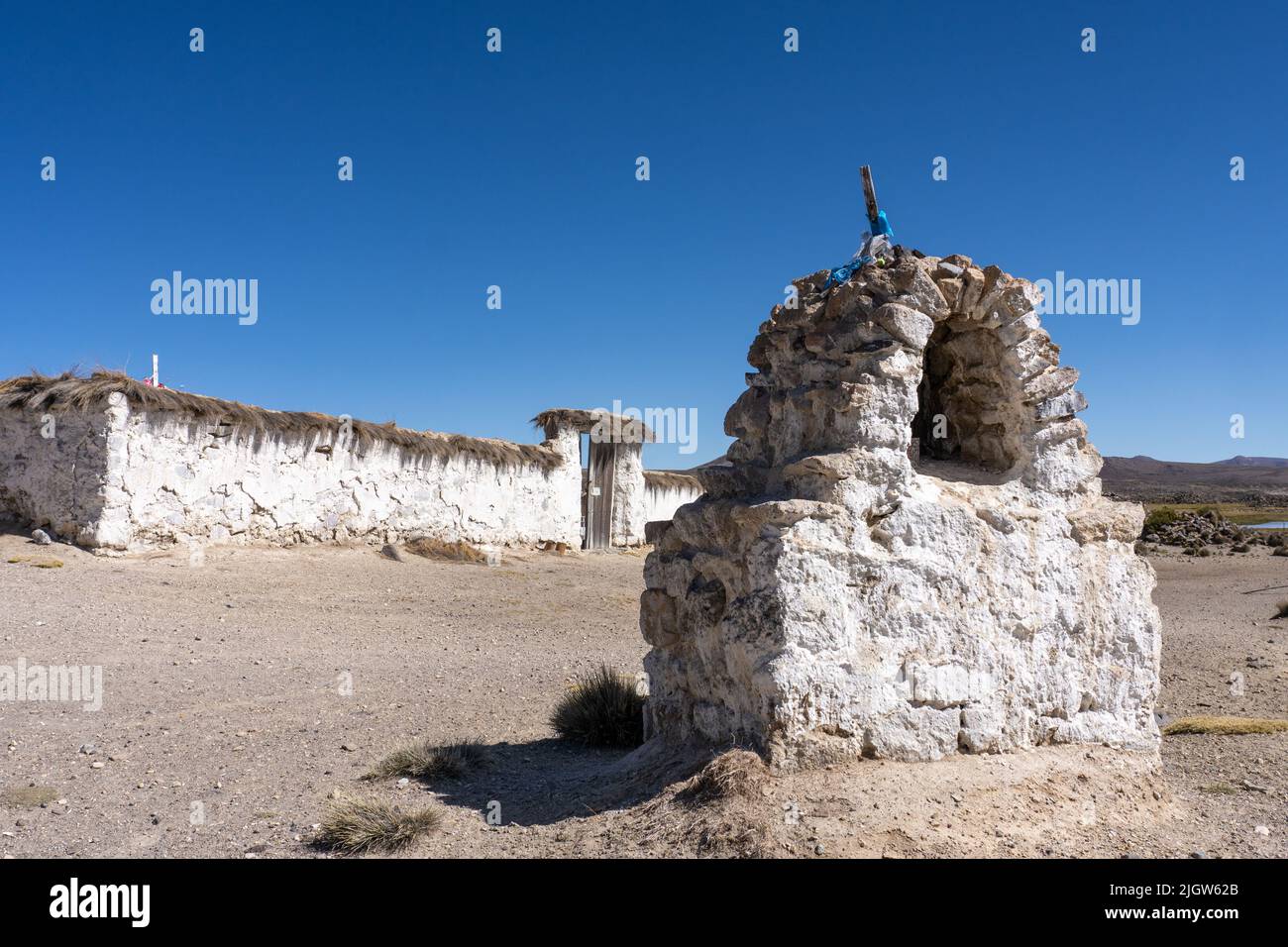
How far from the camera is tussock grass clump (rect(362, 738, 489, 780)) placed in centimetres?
497

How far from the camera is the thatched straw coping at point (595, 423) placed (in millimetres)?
18562

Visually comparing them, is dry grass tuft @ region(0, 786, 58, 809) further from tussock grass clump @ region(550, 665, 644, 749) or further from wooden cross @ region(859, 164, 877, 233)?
wooden cross @ region(859, 164, 877, 233)

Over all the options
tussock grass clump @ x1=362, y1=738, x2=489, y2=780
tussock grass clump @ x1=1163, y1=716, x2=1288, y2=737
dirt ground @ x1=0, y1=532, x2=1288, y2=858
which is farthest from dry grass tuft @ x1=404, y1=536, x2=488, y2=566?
tussock grass clump @ x1=1163, y1=716, x2=1288, y2=737

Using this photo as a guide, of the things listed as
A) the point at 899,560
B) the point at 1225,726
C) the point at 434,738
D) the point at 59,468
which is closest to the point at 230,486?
the point at 59,468

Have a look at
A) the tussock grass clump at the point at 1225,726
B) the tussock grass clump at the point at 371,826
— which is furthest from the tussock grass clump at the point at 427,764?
the tussock grass clump at the point at 1225,726

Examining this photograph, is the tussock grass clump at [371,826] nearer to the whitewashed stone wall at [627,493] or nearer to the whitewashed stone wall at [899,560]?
the whitewashed stone wall at [899,560]

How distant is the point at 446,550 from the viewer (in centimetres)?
1520

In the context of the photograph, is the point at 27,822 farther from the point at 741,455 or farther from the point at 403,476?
the point at 403,476

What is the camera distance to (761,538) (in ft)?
13.4

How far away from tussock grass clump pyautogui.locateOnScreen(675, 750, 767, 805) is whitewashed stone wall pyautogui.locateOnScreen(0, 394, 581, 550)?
31.7 ft

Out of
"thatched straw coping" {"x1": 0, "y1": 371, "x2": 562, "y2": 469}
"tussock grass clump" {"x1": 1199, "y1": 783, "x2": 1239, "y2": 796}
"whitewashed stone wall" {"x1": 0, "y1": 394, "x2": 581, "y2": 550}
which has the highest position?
"thatched straw coping" {"x1": 0, "y1": 371, "x2": 562, "y2": 469}

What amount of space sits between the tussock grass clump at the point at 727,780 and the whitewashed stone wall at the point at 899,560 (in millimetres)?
105

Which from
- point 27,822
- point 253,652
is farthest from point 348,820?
point 253,652

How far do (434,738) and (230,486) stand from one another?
307 inches
